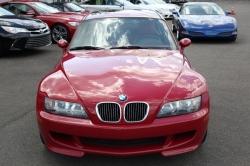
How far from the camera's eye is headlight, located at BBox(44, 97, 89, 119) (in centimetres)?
290

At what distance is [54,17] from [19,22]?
95.0 inches

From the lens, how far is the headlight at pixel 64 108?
290 centimetres

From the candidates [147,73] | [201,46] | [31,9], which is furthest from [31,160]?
[31,9]

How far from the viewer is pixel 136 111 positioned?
9.34 ft

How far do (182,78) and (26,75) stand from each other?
178 inches

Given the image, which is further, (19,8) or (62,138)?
(19,8)

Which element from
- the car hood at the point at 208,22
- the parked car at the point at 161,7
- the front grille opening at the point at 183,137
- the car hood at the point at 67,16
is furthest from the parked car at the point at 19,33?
the parked car at the point at 161,7

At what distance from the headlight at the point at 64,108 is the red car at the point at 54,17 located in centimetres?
822

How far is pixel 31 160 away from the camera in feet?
10.6

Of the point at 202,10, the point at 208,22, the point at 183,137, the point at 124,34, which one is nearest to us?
the point at 183,137

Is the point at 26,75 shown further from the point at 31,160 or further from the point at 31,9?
the point at 31,9

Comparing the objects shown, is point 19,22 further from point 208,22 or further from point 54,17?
point 208,22

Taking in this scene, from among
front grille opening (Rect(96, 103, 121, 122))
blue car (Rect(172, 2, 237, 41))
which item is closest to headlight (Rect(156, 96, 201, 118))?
front grille opening (Rect(96, 103, 121, 122))

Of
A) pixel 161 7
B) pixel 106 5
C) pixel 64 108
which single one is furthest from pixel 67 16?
pixel 161 7
